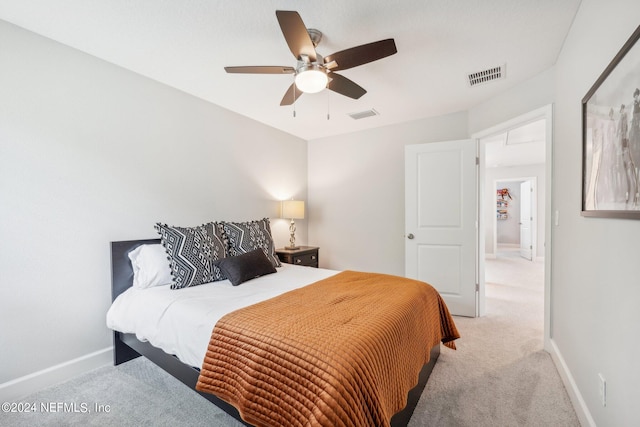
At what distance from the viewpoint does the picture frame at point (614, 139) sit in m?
1.04

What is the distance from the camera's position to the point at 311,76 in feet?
5.74

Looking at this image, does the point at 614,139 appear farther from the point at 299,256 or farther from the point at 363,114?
the point at 299,256

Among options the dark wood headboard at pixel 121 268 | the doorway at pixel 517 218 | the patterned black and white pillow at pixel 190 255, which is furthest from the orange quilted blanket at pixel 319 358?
the doorway at pixel 517 218

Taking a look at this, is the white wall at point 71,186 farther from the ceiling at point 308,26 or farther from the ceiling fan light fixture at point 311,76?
the ceiling fan light fixture at point 311,76

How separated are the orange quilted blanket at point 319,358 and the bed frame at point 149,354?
17 centimetres

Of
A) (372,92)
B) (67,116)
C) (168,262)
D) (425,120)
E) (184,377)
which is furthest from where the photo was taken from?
(425,120)

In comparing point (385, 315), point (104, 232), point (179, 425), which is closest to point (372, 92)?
point (385, 315)

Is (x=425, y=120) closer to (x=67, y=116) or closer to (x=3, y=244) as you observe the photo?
(x=67, y=116)

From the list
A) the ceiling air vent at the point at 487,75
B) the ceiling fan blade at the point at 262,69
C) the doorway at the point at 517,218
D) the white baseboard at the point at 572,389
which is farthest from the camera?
the doorway at the point at 517,218

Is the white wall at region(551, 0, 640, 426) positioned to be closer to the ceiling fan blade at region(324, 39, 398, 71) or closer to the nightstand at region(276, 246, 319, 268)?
the ceiling fan blade at region(324, 39, 398, 71)

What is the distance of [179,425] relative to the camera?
1.59m

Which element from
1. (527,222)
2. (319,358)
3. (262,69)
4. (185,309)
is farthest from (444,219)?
(527,222)

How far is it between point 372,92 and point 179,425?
123 inches

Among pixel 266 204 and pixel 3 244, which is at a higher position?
pixel 266 204
